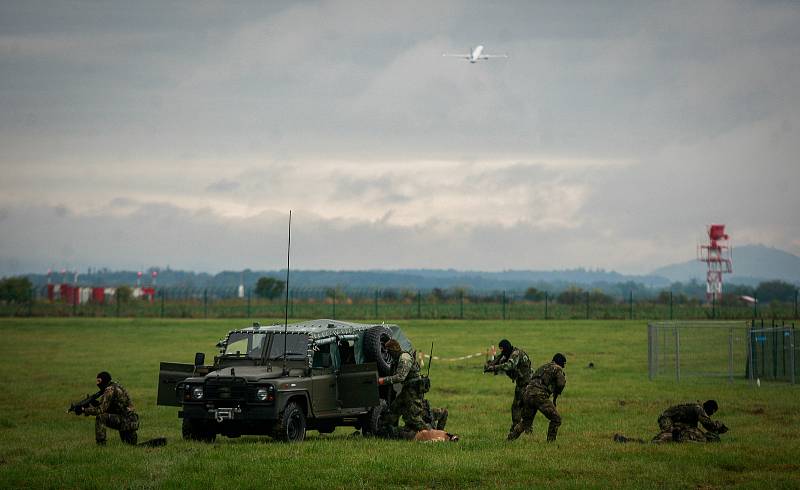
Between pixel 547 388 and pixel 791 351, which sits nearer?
pixel 547 388

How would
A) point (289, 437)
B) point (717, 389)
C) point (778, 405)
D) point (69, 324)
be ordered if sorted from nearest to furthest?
point (289, 437), point (778, 405), point (717, 389), point (69, 324)

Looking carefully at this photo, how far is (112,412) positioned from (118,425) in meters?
0.27

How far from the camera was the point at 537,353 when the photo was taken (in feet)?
162

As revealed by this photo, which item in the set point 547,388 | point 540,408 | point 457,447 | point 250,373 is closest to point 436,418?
point 457,447

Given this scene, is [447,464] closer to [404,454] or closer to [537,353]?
[404,454]

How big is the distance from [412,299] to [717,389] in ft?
269

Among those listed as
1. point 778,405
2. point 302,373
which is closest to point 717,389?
point 778,405

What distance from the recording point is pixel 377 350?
22594 millimetres

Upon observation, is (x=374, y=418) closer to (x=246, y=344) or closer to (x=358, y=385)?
(x=358, y=385)

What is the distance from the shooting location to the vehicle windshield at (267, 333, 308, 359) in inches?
854

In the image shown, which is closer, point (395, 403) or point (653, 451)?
point (653, 451)

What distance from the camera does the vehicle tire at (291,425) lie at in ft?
67.3

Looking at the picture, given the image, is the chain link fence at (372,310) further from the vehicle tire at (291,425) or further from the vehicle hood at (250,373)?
the vehicle tire at (291,425)

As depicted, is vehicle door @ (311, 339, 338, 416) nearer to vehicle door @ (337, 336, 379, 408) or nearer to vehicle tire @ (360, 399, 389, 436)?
vehicle door @ (337, 336, 379, 408)
